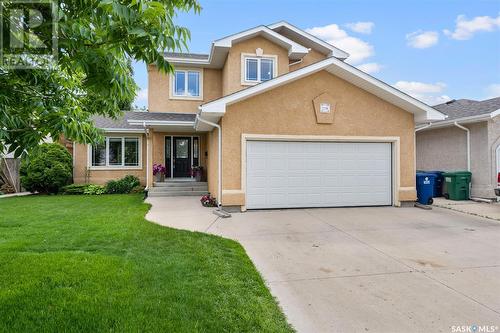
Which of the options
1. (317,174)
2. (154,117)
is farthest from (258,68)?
(317,174)

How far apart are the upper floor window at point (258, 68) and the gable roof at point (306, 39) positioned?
5.78ft

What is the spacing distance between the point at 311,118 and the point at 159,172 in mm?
8069

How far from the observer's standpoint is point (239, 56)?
14.2 m

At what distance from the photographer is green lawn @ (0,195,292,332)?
3.22 meters

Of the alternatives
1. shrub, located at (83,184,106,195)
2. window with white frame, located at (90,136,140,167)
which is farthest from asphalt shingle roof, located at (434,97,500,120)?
shrub, located at (83,184,106,195)

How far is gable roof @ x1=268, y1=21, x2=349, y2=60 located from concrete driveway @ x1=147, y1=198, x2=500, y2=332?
9.61 meters

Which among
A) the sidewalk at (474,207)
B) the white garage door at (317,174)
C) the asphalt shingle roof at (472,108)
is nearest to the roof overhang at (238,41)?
the white garage door at (317,174)

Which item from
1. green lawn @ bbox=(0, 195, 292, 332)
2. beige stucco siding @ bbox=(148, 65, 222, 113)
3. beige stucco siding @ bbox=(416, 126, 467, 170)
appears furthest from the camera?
beige stucco siding @ bbox=(148, 65, 222, 113)

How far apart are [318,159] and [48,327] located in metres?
8.92

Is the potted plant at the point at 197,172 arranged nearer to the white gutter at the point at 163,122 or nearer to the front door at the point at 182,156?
the front door at the point at 182,156

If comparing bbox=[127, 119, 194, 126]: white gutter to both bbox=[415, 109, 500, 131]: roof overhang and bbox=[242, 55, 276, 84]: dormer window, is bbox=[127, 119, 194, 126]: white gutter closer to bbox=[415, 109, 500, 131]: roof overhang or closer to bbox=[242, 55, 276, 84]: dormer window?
bbox=[242, 55, 276, 84]: dormer window

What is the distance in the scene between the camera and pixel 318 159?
420 inches

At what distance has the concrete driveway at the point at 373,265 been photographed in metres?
3.50

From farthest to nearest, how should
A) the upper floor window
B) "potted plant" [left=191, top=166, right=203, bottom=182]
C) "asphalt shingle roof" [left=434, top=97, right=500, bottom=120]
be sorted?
"potted plant" [left=191, top=166, right=203, bottom=182], the upper floor window, "asphalt shingle roof" [left=434, top=97, right=500, bottom=120]
